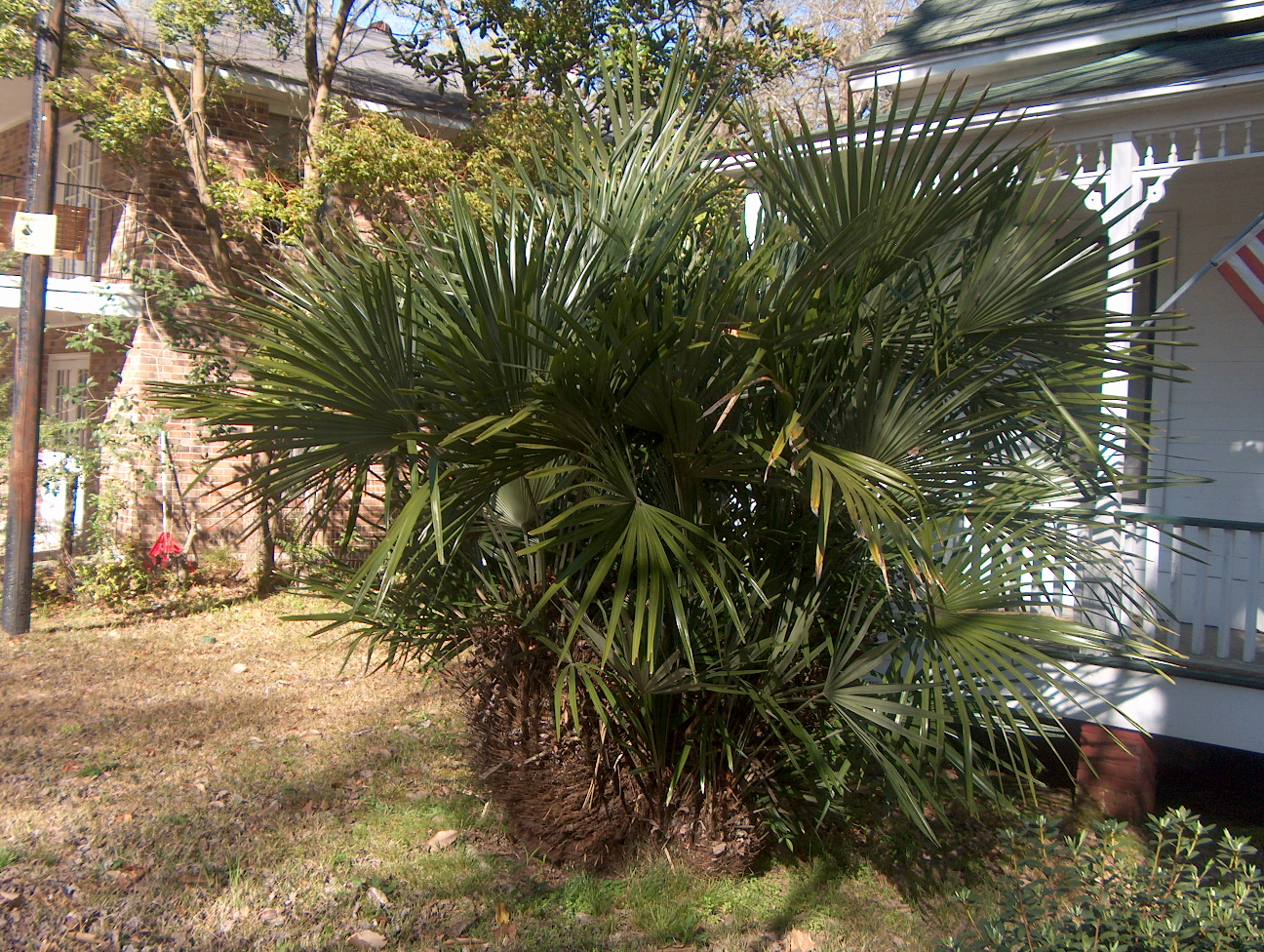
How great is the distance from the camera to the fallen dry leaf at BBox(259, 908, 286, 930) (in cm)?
402

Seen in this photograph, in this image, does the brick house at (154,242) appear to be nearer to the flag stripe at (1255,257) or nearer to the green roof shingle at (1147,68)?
the green roof shingle at (1147,68)

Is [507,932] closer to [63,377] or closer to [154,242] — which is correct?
[154,242]

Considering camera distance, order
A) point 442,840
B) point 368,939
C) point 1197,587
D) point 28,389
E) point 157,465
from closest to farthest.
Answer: point 368,939 → point 442,840 → point 1197,587 → point 28,389 → point 157,465

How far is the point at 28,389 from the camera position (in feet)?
27.1

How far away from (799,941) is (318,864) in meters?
2.12

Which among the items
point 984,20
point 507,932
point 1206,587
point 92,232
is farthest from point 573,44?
point 507,932

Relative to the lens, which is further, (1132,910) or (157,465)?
(157,465)

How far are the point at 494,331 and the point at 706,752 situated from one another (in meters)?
1.90

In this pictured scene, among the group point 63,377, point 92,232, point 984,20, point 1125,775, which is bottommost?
point 1125,775

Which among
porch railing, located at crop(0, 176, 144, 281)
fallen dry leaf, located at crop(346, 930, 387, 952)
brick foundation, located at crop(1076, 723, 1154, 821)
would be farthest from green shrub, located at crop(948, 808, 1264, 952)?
porch railing, located at crop(0, 176, 144, 281)

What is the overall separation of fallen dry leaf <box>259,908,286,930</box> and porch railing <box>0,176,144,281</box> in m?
7.65

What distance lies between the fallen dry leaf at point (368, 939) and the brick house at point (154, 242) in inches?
244

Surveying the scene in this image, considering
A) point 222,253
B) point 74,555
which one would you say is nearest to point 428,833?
point 74,555

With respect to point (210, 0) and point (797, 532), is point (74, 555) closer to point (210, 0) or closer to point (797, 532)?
point (210, 0)
